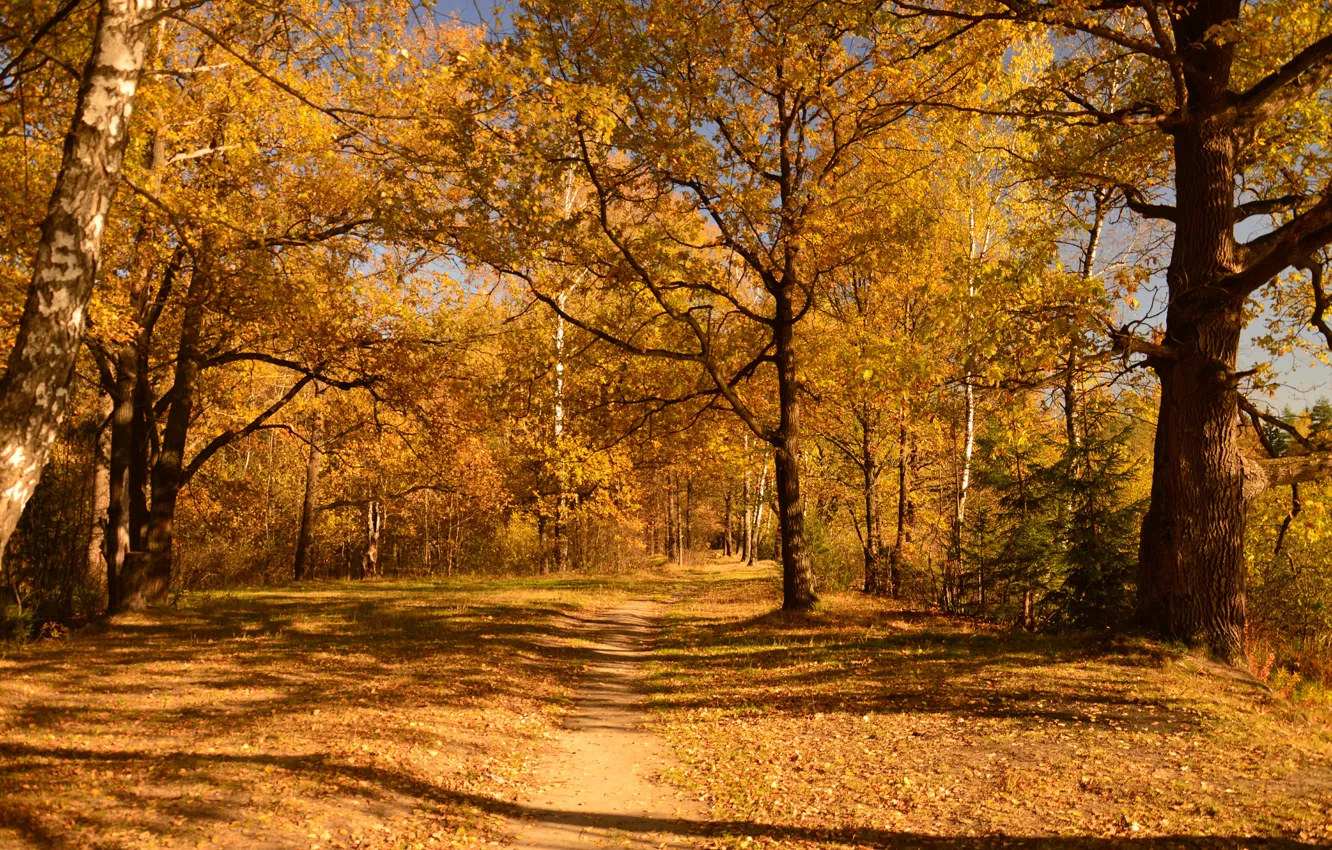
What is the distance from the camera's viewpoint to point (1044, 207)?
14906 millimetres

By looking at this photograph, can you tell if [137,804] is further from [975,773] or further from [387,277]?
[387,277]

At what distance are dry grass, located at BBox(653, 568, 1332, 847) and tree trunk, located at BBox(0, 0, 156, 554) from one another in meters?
5.03

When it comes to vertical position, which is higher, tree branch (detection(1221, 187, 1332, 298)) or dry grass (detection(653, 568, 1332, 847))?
tree branch (detection(1221, 187, 1332, 298))

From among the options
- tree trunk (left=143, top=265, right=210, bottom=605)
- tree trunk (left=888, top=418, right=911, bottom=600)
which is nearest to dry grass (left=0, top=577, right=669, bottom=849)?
tree trunk (left=143, top=265, right=210, bottom=605)

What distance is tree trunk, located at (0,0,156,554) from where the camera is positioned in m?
4.21

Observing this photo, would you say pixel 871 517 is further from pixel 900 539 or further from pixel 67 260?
pixel 67 260

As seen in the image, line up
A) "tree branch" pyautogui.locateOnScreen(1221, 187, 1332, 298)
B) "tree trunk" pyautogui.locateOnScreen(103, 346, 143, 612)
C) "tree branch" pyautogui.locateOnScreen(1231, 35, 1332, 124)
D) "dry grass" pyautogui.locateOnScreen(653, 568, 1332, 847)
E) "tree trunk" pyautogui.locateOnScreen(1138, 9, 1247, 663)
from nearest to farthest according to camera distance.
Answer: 1. "dry grass" pyautogui.locateOnScreen(653, 568, 1332, 847)
2. "tree branch" pyautogui.locateOnScreen(1221, 187, 1332, 298)
3. "tree branch" pyautogui.locateOnScreen(1231, 35, 1332, 124)
4. "tree trunk" pyautogui.locateOnScreen(1138, 9, 1247, 663)
5. "tree trunk" pyautogui.locateOnScreen(103, 346, 143, 612)

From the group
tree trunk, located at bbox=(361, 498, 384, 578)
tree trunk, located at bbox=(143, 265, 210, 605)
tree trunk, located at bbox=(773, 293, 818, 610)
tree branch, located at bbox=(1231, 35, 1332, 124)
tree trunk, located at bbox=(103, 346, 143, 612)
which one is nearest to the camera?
tree branch, located at bbox=(1231, 35, 1332, 124)

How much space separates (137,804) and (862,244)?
486 inches

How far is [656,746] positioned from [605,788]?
1.20 meters

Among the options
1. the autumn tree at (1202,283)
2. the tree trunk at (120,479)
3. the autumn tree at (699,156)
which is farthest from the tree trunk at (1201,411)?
the tree trunk at (120,479)

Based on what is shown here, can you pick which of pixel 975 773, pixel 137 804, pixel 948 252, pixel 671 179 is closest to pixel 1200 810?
pixel 975 773

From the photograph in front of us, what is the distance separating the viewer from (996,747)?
6.65 m

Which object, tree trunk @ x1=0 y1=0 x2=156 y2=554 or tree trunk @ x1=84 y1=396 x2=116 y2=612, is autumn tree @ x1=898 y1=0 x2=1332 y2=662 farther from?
tree trunk @ x1=84 y1=396 x2=116 y2=612
